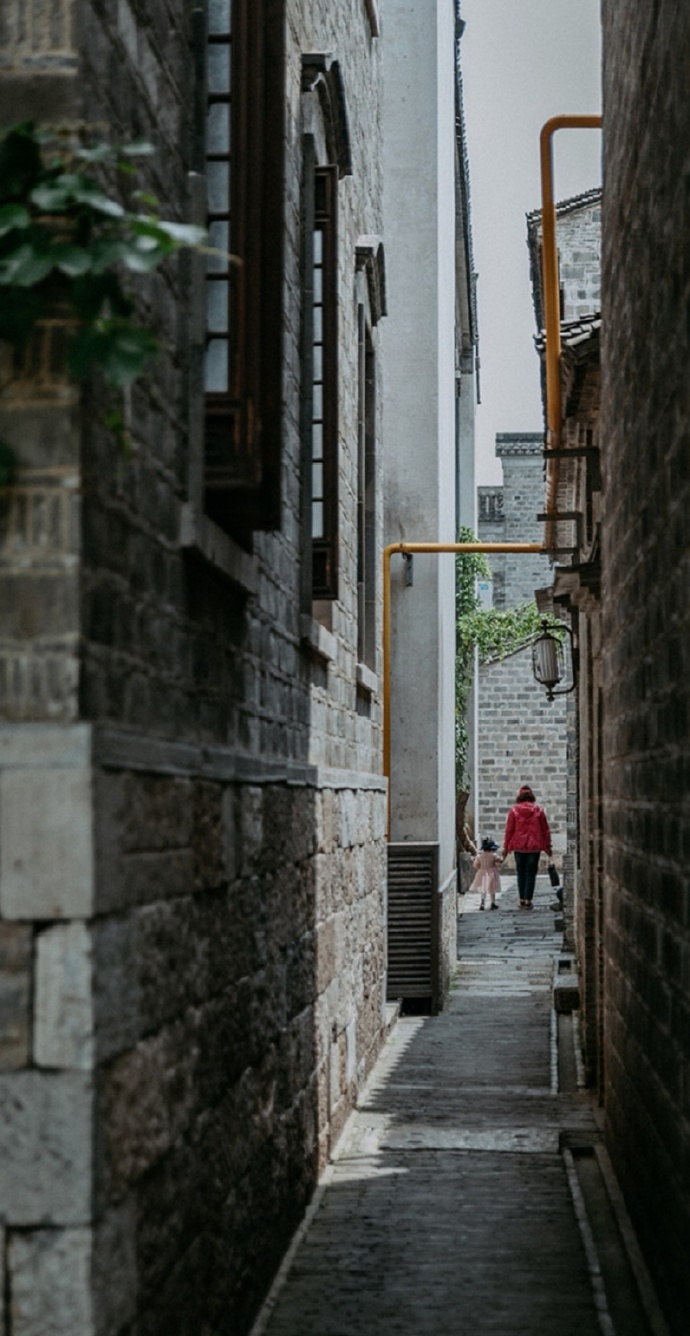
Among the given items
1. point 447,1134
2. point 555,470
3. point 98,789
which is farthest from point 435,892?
point 98,789

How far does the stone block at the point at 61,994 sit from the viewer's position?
325cm

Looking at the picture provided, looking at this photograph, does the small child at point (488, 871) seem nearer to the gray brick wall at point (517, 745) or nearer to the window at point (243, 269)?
the gray brick wall at point (517, 745)

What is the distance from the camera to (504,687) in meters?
32.4

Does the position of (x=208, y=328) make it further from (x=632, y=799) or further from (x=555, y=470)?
(x=555, y=470)

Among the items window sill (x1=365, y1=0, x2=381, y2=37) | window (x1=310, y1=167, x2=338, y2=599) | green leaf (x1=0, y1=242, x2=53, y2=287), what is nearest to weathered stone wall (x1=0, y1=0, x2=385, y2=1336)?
green leaf (x1=0, y1=242, x2=53, y2=287)

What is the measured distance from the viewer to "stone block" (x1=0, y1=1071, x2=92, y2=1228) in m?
3.23

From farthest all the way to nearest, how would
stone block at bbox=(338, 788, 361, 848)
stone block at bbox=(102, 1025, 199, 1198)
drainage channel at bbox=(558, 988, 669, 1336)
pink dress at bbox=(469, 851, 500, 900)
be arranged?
pink dress at bbox=(469, 851, 500, 900) → stone block at bbox=(338, 788, 361, 848) → drainage channel at bbox=(558, 988, 669, 1336) → stone block at bbox=(102, 1025, 199, 1198)

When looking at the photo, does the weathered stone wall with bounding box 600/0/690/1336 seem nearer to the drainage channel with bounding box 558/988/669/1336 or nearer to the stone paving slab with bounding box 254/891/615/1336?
the drainage channel with bounding box 558/988/669/1336

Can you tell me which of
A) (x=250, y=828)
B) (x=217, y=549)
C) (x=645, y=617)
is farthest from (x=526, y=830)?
(x=217, y=549)

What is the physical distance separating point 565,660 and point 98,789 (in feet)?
60.9

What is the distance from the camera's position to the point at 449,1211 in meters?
7.18

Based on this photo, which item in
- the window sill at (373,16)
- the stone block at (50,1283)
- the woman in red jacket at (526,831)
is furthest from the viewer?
the woman in red jacket at (526,831)

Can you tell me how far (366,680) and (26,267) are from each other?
714cm

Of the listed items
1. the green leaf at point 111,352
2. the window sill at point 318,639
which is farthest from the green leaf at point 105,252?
the window sill at point 318,639
